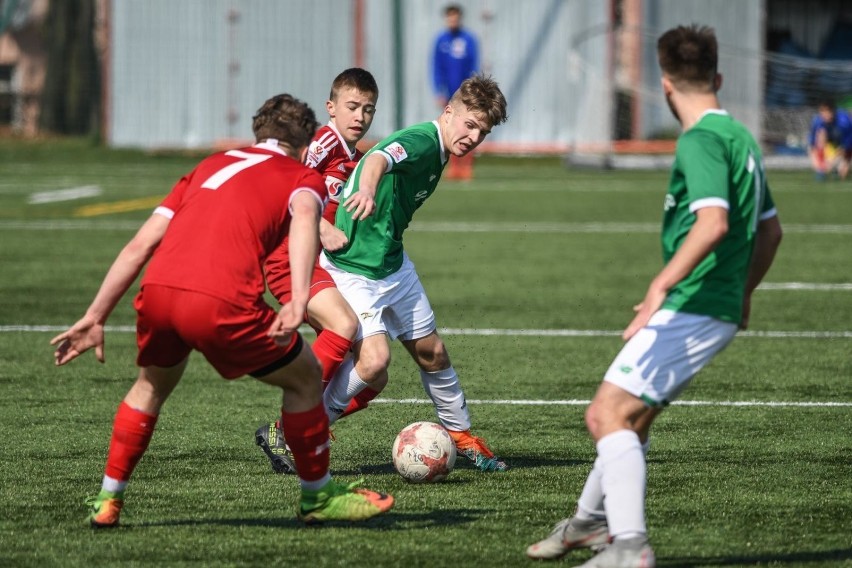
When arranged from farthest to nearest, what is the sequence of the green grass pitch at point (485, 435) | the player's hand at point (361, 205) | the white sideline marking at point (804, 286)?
the white sideline marking at point (804, 286)
the player's hand at point (361, 205)
the green grass pitch at point (485, 435)

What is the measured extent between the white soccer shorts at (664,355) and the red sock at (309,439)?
1.15m

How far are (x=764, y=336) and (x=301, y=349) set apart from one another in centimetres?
604

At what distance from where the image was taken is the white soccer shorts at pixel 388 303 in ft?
20.9

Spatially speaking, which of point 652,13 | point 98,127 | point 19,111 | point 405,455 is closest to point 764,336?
point 405,455

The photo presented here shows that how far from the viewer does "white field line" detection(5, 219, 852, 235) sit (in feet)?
56.8

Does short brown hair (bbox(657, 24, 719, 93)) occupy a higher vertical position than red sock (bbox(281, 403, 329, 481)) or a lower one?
higher

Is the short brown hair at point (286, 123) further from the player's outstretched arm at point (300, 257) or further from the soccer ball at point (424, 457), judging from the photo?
the soccer ball at point (424, 457)

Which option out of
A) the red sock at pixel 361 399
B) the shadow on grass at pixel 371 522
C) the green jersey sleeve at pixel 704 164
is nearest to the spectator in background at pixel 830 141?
the red sock at pixel 361 399

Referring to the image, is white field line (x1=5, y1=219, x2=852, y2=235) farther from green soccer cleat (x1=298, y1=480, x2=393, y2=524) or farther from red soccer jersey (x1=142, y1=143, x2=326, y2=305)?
red soccer jersey (x1=142, y1=143, x2=326, y2=305)

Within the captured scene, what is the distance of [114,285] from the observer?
4.93 m

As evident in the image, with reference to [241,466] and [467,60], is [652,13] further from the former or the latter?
[241,466]

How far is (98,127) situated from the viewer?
110 feet

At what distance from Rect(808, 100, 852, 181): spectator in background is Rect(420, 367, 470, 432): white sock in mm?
19825

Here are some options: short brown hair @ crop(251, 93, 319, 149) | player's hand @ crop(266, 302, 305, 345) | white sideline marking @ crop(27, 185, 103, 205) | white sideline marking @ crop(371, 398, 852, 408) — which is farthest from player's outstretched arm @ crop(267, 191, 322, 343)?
white sideline marking @ crop(27, 185, 103, 205)
